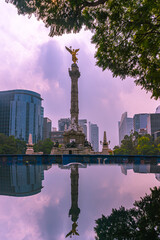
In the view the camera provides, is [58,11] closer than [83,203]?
No

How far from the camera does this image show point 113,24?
8.91 m

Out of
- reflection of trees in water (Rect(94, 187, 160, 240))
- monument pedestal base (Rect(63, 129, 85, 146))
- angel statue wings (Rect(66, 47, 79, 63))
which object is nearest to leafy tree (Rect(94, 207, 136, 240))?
reflection of trees in water (Rect(94, 187, 160, 240))

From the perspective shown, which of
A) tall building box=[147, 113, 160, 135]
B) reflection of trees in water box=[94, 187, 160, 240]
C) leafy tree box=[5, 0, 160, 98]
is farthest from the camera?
tall building box=[147, 113, 160, 135]

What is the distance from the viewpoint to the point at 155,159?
17.7 metres

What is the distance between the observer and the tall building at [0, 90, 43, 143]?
97475 mm

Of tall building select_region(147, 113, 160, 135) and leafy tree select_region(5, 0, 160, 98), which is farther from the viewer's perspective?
→ tall building select_region(147, 113, 160, 135)

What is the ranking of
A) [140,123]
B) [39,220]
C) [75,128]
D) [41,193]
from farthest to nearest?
1. [140,123]
2. [75,128]
3. [41,193]
4. [39,220]

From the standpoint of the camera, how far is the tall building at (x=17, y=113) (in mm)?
97475

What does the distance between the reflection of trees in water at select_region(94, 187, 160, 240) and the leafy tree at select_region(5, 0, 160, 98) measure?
6584 millimetres

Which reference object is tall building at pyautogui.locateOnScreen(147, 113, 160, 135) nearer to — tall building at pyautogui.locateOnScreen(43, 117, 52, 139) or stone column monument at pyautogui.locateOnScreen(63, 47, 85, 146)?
stone column monument at pyautogui.locateOnScreen(63, 47, 85, 146)

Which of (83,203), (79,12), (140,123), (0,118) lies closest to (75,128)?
(79,12)

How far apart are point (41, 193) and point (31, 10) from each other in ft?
27.1

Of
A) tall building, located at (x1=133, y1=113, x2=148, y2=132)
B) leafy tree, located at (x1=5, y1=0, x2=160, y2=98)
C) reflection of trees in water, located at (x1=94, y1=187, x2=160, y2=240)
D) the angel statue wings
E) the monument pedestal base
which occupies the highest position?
the angel statue wings

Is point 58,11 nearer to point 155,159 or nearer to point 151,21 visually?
point 151,21
